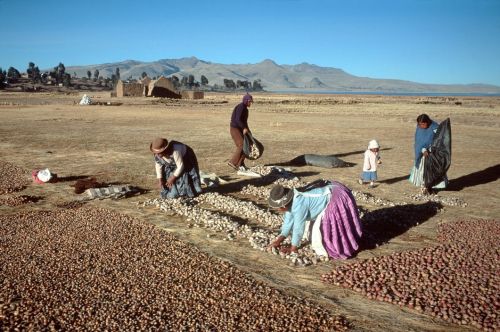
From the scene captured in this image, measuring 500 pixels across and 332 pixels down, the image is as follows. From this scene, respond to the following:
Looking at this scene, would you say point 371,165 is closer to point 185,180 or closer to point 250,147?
point 250,147

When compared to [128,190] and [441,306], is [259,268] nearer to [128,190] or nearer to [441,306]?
[441,306]

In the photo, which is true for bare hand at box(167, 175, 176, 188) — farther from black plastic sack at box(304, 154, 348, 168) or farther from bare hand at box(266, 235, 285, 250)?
black plastic sack at box(304, 154, 348, 168)

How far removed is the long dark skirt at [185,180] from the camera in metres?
9.58

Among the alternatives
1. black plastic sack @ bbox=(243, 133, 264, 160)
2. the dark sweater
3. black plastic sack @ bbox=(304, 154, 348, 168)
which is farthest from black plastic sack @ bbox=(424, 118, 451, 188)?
the dark sweater

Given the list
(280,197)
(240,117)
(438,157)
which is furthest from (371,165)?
(280,197)

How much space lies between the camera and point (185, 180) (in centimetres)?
970

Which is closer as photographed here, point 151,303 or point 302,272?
point 151,303

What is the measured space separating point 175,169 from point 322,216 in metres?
4.20

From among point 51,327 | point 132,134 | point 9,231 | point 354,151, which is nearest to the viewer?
point 51,327

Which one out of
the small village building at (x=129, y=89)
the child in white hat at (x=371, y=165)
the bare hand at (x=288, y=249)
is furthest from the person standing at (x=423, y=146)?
the small village building at (x=129, y=89)

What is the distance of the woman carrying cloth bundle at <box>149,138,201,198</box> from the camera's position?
9.02m

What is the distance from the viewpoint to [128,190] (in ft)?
33.9

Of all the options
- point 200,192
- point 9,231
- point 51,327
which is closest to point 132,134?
point 200,192

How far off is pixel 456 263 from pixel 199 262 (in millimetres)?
4049
